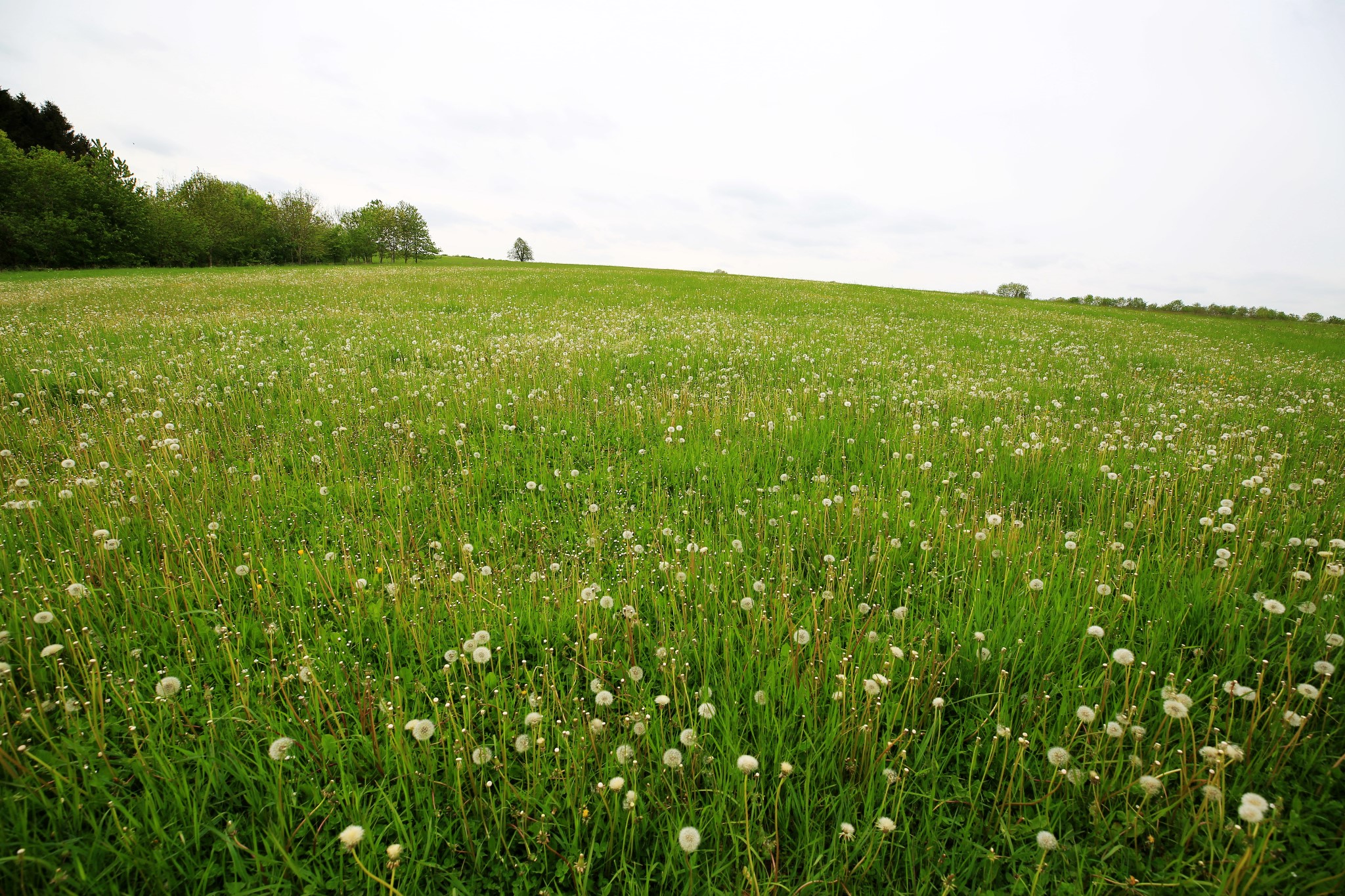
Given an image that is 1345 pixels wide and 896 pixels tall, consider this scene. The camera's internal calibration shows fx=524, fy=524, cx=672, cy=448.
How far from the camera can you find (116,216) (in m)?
47.5

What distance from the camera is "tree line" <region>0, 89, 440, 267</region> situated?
4159 centimetres

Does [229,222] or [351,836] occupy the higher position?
[229,222]

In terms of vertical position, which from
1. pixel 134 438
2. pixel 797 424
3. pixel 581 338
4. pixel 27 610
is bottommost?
pixel 27 610

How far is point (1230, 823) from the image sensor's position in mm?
1789

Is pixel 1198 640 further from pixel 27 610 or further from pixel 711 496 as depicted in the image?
pixel 27 610

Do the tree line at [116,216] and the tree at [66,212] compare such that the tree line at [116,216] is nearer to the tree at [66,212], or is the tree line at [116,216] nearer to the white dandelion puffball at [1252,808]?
the tree at [66,212]

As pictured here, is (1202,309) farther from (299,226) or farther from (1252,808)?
(299,226)

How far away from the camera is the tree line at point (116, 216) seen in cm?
4159

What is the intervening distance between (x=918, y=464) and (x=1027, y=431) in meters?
1.61

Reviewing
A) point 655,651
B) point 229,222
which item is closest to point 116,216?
point 229,222

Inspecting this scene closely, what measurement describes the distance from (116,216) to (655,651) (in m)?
70.9

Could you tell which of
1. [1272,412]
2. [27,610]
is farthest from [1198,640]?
[1272,412]

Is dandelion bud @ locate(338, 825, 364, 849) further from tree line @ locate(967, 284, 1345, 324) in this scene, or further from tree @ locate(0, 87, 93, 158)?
tree @ locate(0, 87, 93, 158)

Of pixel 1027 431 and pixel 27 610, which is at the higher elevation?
pixel 1027 431
